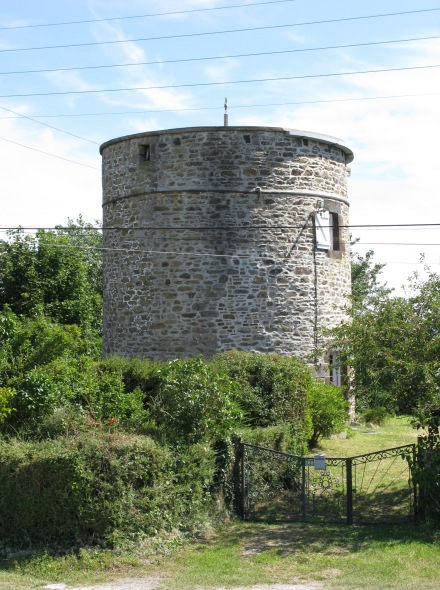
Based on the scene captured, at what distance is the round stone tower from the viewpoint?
18.6 meters

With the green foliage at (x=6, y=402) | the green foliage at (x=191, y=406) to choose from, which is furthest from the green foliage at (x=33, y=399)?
the green foliage at (x=191, y=406)

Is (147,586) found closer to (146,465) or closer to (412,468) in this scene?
(146,465)

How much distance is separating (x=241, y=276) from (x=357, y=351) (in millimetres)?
6897

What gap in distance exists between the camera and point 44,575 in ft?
30.5

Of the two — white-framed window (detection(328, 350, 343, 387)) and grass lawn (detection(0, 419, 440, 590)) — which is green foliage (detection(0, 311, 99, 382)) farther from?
white-framed window (detection(328, 350, 343, 387))

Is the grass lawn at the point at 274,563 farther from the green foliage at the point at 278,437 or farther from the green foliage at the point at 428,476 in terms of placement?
the green foliage at the point at 278,437

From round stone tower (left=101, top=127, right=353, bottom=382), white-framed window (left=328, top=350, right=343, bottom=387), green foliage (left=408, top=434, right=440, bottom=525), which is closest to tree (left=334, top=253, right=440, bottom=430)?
green foliage (left=408, top=434, right=440, bottom=525)

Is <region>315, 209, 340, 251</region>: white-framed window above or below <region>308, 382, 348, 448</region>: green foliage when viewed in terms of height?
above

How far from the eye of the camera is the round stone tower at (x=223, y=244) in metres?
18.6

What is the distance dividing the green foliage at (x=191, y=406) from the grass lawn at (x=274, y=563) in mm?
1467

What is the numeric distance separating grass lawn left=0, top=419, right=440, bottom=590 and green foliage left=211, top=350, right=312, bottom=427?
3.49m

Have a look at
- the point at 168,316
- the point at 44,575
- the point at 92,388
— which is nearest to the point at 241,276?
the point at 168,316

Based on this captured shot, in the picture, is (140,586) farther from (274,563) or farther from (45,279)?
(45,279)

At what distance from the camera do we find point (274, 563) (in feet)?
31.7
